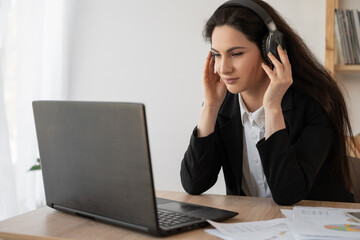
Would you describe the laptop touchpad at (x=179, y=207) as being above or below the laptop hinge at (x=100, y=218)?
below

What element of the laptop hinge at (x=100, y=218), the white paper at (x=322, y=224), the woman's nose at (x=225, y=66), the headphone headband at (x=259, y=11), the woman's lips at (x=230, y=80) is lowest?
the white paper at (x=322, y=224)

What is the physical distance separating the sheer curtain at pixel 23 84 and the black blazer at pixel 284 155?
1.22 meters

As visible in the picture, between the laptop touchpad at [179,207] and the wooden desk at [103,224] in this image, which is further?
the laptop touchpad at [179,207]

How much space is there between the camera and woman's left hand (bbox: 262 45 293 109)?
1.30m

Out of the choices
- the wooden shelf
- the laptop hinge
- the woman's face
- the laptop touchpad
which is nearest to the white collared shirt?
the woman's face

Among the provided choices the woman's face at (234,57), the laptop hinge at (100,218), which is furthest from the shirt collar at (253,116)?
the laptop hinge at (100,218)

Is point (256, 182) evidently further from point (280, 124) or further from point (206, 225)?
point (206, 225)

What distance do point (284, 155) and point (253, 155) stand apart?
26cm

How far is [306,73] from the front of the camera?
4.87ft

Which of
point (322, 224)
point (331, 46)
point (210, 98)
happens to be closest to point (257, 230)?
point (322, 224)

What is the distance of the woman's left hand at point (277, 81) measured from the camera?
1.30 metres

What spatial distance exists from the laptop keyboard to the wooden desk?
36 millimetres

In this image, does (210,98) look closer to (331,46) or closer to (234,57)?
(234,57)

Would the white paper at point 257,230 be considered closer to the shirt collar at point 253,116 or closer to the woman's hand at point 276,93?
the woman's hand at point 276,93
